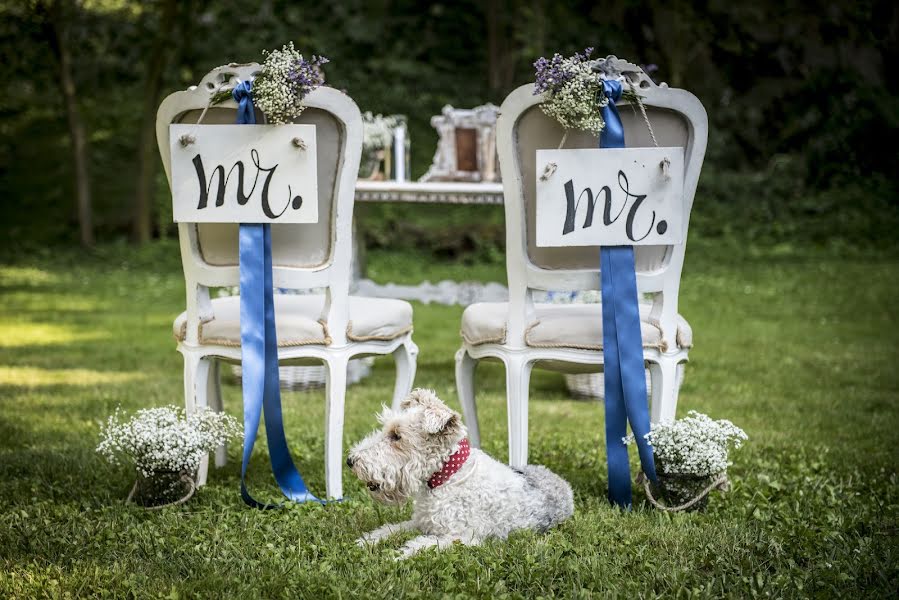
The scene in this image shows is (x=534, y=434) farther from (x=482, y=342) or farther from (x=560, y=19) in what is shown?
(x=560, y=19)

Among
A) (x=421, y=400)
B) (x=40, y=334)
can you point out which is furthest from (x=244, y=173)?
(x=40, y=334)

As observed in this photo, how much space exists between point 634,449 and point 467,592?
194cm

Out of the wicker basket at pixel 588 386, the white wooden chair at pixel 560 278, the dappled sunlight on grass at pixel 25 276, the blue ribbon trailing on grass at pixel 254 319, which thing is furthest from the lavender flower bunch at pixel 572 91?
the dappled sunlight on grass at pixel 25 276

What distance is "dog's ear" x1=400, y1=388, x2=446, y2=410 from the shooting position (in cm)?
304

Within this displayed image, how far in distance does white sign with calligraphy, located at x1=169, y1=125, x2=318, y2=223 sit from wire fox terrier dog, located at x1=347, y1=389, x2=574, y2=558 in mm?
886

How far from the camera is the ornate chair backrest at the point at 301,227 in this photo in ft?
11.6

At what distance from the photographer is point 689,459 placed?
343 centimetres

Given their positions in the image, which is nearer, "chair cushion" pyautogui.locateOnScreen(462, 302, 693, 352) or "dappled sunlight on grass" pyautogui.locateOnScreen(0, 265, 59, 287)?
"chair cushion" pyautogui.locateOnScreen(462, 302, 693, 352)

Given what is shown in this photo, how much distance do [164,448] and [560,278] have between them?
150 cm

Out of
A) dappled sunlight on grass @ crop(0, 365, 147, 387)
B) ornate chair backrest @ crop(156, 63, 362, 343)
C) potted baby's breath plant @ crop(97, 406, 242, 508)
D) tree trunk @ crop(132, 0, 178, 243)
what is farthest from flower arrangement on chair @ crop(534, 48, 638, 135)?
tree trunk @ crop(132, 0, 178, 243)

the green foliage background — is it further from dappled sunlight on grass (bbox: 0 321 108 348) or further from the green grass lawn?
the green grass lawn

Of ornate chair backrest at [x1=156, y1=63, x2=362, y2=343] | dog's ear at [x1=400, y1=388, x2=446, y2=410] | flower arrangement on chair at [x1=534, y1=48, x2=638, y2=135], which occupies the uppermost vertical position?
flower arrangement on chair at [x1=534, y1=48, x2=638, y2=135]

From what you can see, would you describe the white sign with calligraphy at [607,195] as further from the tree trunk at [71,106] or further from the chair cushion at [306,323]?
the tree trunk at [71,106]

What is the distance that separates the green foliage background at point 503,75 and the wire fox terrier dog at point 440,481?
10.0 metres
